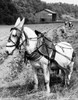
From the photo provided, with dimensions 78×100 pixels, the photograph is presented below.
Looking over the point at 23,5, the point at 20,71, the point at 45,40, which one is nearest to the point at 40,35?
the point at 45,40

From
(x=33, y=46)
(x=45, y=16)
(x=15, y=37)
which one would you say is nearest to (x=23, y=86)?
(x=33, y=46)

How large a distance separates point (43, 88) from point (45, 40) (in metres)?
1.46

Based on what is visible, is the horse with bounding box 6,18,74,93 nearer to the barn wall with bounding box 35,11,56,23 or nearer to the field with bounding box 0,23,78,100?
the field with bounding box 0,23,78,100

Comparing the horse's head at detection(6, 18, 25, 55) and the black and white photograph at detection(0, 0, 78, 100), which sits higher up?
the horse's head at detection(6, 18, 25, 55)

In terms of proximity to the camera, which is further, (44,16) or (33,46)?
(44,16)

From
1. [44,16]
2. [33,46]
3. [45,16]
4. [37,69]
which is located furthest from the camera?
[45,16]

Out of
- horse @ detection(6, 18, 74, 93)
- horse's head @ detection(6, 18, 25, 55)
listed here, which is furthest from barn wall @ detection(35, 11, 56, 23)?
horse's head @ detection(6, 18, 25, 55)

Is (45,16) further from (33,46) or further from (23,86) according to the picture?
(33,46)

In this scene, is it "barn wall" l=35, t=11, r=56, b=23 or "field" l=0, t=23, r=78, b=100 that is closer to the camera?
"field" l=0, t=23, r=78, b=100

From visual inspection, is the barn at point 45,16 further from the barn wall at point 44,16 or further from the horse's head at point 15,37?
the horse's head at point 15,37

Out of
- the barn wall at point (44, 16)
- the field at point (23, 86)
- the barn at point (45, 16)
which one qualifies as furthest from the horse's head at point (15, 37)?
the barn at point (45, 16)

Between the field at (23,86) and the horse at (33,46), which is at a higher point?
the horse at (33,46)

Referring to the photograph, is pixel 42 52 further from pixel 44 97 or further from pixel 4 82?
pixel 4 82

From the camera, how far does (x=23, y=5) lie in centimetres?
8056
